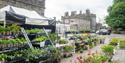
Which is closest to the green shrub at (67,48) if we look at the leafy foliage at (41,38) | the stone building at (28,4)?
the leafy foliage at (41,38)

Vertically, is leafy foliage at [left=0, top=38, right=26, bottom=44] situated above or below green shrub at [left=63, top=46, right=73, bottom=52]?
above

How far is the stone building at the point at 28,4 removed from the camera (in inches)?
788

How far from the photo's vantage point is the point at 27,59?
11414mm

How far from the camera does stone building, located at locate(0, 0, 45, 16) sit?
65.7 feet

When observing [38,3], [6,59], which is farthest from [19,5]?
[6,59]

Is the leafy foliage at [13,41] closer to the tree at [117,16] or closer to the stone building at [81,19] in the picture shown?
the tree at [117,16]

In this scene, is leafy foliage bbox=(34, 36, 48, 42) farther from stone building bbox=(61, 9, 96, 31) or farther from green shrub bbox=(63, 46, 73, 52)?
stone building bbox=(61, 9, 96, 31)

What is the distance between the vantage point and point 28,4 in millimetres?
23953

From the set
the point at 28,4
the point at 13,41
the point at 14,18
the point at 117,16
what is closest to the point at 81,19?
the point at 117,16

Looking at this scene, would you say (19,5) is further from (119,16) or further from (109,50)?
(119,16)

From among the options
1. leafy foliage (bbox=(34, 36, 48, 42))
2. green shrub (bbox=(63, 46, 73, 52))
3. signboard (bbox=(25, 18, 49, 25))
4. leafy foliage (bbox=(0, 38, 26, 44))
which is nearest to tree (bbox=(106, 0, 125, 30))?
green shrub (bbox=(63, 46, 73, 52))

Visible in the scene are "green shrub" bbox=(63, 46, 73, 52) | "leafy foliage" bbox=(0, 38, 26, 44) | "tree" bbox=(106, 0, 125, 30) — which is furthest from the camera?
"tree" bbox=(106, 0, 125, 30)

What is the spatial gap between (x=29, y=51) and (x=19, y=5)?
420 inches

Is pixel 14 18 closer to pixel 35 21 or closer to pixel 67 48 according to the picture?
pixel 35 21
